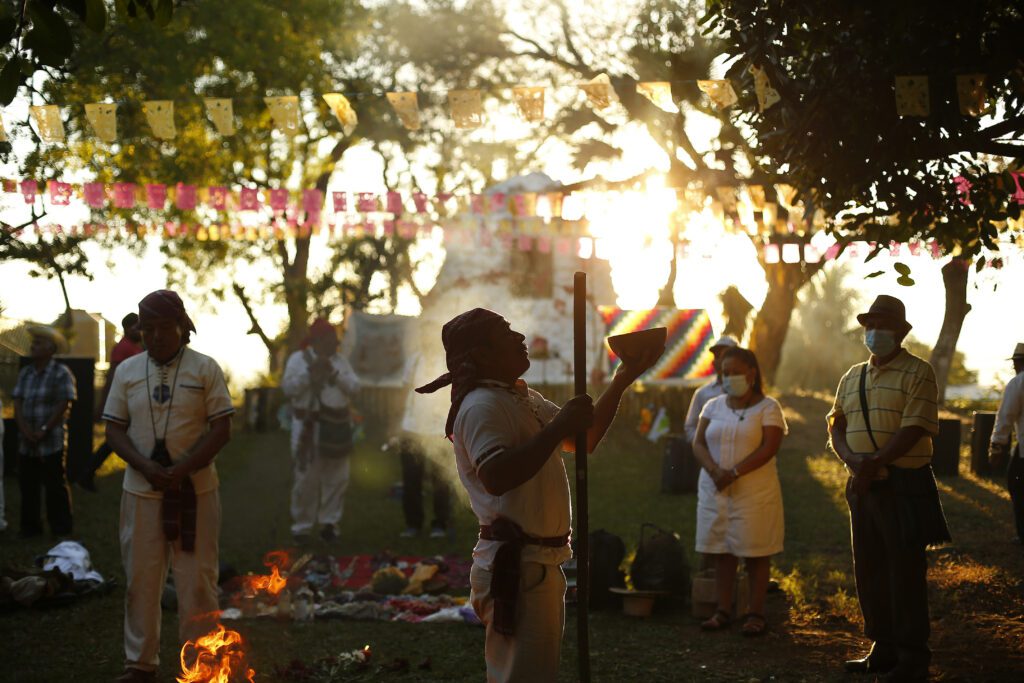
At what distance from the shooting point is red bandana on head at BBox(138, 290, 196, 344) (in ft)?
21.2

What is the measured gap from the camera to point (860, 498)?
279 inches

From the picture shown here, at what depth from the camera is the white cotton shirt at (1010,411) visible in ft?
34.1

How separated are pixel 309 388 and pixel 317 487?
1095 millimetres

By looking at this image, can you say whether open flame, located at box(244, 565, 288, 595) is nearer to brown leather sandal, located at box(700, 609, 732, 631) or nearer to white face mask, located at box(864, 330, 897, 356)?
brown leather sandal, located at box(700, 609, 732, 631)

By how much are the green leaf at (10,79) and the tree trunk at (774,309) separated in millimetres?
22255

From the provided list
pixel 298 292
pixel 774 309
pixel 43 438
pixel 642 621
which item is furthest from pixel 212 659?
pixel 298 292

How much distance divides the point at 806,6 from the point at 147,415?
435 cm

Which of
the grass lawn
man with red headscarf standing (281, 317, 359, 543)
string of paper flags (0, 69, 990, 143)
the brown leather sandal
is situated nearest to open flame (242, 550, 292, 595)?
the grass lawn

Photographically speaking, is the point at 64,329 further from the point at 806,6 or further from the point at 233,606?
the point at 806,6

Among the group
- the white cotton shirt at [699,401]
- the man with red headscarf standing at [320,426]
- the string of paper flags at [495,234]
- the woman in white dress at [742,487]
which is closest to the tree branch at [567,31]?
the string of paper flags at [495,234]

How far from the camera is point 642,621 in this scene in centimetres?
912

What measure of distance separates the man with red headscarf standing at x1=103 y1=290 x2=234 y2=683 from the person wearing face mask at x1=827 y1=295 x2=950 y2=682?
373 cm

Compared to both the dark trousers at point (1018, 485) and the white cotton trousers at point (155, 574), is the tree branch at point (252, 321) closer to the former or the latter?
the dark trousers at point (1018, 485)

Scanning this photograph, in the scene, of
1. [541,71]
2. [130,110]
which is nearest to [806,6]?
[130,110]
